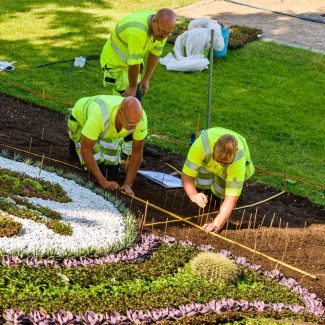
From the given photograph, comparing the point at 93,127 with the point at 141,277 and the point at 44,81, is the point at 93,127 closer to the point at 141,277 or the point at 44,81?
the point at 141,277

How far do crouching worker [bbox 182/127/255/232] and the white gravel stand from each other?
2.96ft

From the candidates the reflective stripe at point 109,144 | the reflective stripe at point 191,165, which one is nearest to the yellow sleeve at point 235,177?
the reflective stripe at point 191,165

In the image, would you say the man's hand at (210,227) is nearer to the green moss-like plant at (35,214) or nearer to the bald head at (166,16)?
the green moss-like plant at (35,214)

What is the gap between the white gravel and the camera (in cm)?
730

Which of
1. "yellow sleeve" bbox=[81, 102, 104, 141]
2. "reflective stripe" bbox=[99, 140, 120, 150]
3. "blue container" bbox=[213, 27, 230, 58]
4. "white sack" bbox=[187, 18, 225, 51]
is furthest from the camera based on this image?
"blue container" bbox=[213, 27, 230, 58]

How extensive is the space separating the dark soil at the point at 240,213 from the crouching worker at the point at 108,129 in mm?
372

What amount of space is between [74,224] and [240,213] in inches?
95.4

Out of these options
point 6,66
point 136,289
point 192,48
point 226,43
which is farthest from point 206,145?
point 226,43

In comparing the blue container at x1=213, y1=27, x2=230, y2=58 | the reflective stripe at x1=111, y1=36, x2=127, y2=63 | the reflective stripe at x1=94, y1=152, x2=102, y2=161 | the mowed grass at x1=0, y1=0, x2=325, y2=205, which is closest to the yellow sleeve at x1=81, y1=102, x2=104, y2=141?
the reflective stripe at x1=94, y1=152, x2=102, y2=161

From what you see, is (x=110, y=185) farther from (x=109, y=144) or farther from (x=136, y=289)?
(x=136, y=289)

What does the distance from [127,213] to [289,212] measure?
2.51m

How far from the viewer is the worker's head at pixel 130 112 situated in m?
8.38

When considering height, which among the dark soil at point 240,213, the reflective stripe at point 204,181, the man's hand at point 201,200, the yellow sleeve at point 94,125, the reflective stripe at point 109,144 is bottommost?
the dark soil at point 240,213

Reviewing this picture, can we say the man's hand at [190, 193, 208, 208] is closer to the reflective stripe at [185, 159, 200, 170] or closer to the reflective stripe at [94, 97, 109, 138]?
the reflective stripe at [185, 159, 200, 170]
